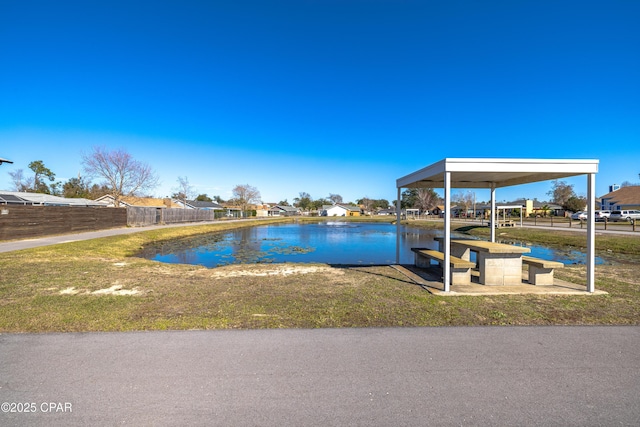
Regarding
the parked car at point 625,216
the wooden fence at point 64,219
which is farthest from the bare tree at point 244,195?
the parked car at point 625,216

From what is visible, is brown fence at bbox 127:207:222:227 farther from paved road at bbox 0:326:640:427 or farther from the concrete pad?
the concrete pad

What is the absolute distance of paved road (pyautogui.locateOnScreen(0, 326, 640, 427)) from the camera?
235cm

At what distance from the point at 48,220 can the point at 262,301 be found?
1940 centimetres

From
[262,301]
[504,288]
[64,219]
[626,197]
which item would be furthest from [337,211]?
[262,301]

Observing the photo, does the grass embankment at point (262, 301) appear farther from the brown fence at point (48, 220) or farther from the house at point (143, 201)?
the house at point (143, 201)

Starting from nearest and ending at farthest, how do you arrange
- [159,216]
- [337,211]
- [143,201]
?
[159,216] < [143,201] < [337,211]

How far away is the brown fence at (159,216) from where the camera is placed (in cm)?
2752

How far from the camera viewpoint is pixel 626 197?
5053cm

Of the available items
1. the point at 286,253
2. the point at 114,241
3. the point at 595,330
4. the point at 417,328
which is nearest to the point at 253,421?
the point at 417,328

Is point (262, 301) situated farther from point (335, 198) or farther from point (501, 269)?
point (335, 198)

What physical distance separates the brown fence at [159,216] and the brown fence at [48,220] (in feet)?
10.3

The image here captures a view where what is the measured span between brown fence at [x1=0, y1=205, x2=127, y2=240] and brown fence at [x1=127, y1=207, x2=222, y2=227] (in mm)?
3145

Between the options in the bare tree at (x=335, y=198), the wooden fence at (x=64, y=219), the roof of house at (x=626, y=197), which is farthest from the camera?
the bare tree at (x=335, y=198)

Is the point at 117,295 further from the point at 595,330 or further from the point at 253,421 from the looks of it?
the point at 595,330
